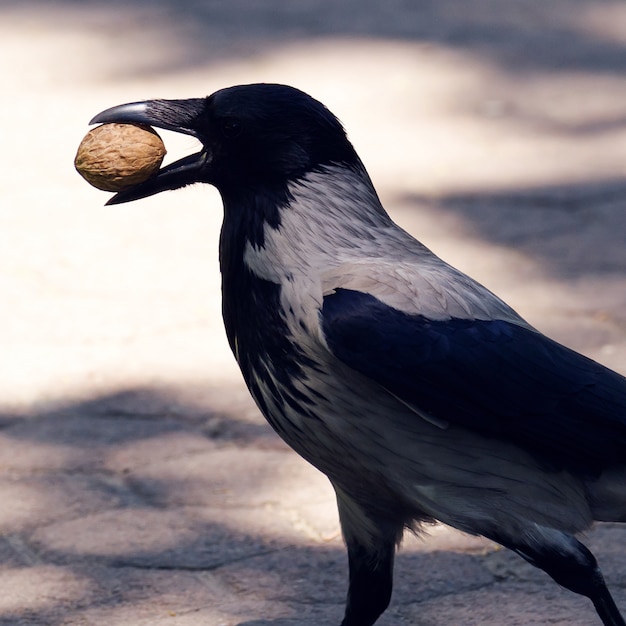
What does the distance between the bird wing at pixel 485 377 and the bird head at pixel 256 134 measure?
28 cm

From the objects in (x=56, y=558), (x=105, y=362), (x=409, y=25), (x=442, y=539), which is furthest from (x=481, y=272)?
(x=409, y=25)

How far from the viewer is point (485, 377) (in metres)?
2.48

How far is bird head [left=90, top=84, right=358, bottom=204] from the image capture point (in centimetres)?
254

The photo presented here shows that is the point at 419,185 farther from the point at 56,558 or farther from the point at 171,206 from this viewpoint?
the point at 56,558

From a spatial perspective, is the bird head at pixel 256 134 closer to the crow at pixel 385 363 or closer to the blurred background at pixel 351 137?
the crow at pixel 385 363

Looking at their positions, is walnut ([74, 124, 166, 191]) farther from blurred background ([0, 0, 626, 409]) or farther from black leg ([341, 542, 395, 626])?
blurred background ([0, 0, 626, 409])

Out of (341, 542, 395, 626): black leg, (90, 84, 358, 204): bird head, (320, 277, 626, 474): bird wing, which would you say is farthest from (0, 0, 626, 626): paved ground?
(320, 277, 626, 474): bird wing

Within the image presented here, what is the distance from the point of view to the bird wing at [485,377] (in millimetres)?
2402

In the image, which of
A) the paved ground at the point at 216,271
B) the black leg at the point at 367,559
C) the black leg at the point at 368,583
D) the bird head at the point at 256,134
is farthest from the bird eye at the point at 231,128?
the black leg at the point at 368,583

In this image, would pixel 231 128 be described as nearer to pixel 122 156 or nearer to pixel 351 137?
pixel 122 156

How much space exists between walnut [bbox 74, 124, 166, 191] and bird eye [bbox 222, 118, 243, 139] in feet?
0.59

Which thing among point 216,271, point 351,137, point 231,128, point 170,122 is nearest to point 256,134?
point 231,128

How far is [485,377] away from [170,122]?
77 centimetres

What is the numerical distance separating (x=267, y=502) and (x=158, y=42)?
4282 millimetres
